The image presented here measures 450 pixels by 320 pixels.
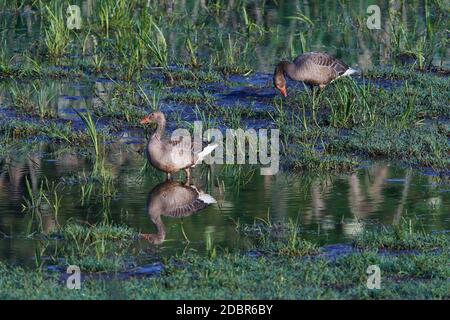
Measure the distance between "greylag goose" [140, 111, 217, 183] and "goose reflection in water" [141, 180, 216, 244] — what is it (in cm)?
17

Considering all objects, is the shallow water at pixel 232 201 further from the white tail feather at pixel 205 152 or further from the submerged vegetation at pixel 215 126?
the white tail feather at pixel 205 152

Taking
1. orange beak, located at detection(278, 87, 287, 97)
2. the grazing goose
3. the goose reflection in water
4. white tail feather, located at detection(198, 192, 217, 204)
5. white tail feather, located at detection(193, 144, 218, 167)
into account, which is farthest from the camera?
the grazing goose

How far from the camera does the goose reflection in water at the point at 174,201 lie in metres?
10.2

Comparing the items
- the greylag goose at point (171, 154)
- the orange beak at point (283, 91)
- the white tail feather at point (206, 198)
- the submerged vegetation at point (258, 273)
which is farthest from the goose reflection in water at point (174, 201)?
the orange beak at point (283, 91)

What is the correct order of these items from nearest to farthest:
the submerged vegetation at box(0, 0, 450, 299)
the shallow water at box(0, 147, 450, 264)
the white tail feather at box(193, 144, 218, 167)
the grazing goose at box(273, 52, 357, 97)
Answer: the submerged vegetation at box(0, 0, 450, 299)
the shallow water at box(0, 147, 450, 264)
the white tail feather at box(193, 144, 218, 167)
the grazing goose at box(273, 52, 357, 97)

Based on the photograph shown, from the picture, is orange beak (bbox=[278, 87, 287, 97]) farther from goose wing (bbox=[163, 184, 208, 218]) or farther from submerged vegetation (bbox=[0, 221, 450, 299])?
submerged vegetation (bbox=[0, 221, 450, 299])

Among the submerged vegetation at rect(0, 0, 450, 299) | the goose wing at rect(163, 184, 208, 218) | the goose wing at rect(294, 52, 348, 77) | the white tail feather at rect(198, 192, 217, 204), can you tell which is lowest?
the goose wing at rect(163, 184, 208, 218)

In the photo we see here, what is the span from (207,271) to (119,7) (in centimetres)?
Result: 879

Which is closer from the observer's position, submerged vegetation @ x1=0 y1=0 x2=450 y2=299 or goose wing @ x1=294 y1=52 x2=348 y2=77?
submerged vegetation @ x1=0 y1=0 x2=450 y2=299

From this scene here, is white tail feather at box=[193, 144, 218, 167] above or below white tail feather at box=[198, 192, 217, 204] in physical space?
above

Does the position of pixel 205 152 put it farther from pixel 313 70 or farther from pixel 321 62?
pixel 321 62

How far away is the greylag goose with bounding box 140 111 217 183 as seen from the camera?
36.5 ft

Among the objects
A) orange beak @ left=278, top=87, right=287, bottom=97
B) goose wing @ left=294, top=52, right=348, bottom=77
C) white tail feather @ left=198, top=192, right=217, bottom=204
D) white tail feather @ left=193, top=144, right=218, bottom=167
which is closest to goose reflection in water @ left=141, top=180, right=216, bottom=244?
white tail feather @ left=198, top=192, right=217, bottom=204

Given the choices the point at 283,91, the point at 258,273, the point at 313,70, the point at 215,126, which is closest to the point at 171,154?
the point at 215,126
